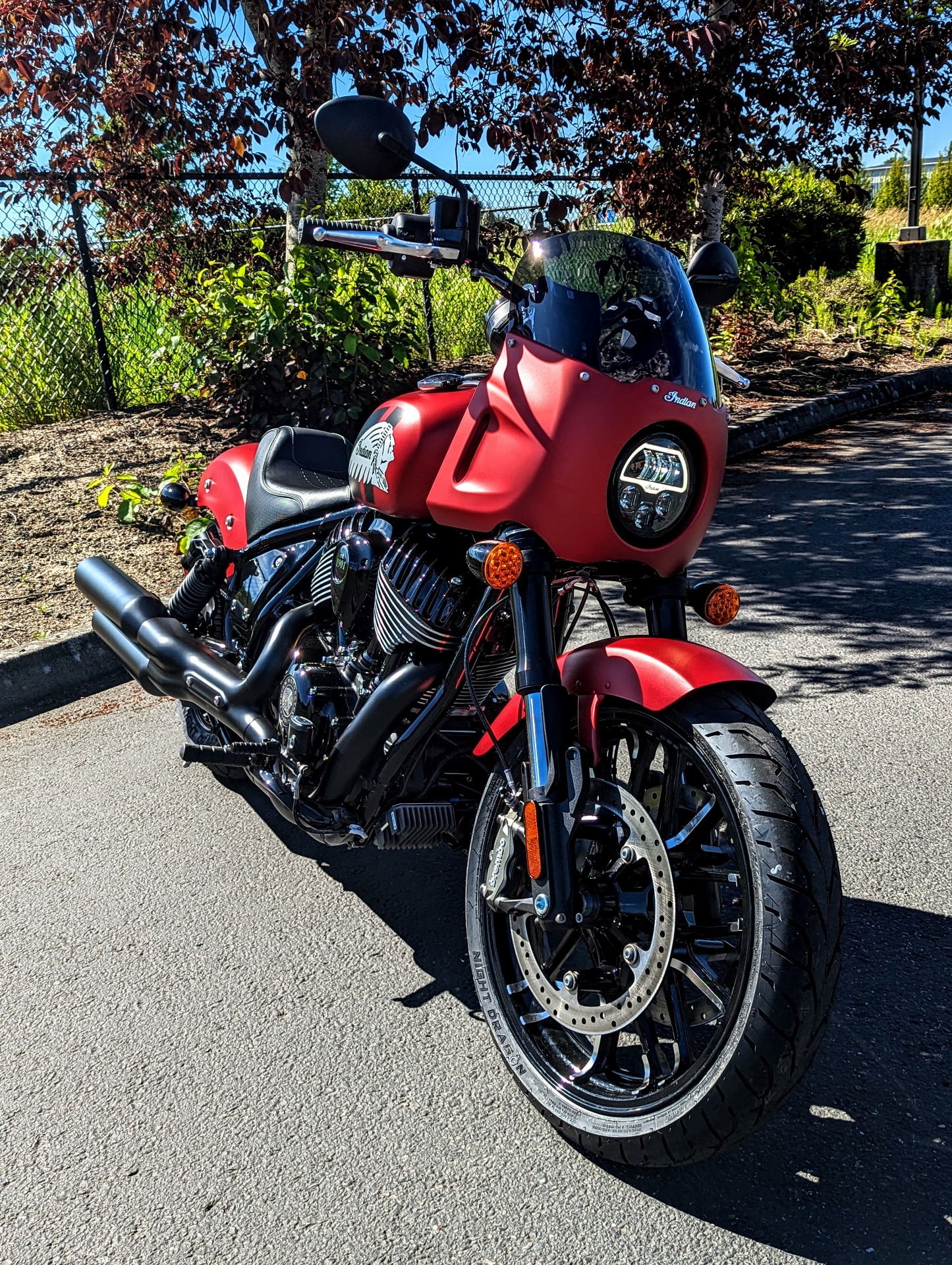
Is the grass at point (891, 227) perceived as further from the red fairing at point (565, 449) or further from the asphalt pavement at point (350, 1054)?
the red fairing at point (565, 449)

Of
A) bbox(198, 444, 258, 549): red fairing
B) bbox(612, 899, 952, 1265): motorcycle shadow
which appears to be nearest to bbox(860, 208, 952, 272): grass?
bbox(198, 444, 258, 549): red fairing

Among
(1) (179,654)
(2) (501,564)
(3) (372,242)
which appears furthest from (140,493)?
(2) (501,564)

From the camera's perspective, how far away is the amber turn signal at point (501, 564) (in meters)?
2.24

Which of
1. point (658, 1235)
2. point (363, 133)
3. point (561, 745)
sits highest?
point (363, 133)

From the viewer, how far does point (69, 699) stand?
502 centimetres

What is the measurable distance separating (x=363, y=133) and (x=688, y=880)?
1.51 metres

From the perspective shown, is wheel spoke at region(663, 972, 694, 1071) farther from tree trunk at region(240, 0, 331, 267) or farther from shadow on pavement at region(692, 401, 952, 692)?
tree trunk at region(240, 0, 331, 267)

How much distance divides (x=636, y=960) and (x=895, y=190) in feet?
105

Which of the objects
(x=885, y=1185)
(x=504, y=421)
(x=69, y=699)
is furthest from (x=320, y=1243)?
(x=69, y=699)

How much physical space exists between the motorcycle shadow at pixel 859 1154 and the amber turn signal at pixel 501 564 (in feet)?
3.70

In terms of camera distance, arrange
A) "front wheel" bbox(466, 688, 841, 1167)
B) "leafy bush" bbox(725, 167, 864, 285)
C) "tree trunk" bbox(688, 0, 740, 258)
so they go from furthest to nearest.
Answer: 1. "leafy bush" bbox(725, 167, 864, 285)
2. "tree trunk" bbox(688, 0, 740, 258)
3. "front wheel" bbox(466, 688, 841, 1167)

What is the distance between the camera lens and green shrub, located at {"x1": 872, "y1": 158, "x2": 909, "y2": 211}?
1155 inches

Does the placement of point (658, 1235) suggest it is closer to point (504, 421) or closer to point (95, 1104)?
point (95, 1104)

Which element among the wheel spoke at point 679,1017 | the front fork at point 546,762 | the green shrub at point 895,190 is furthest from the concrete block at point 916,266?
the green shrub at point 895,190
